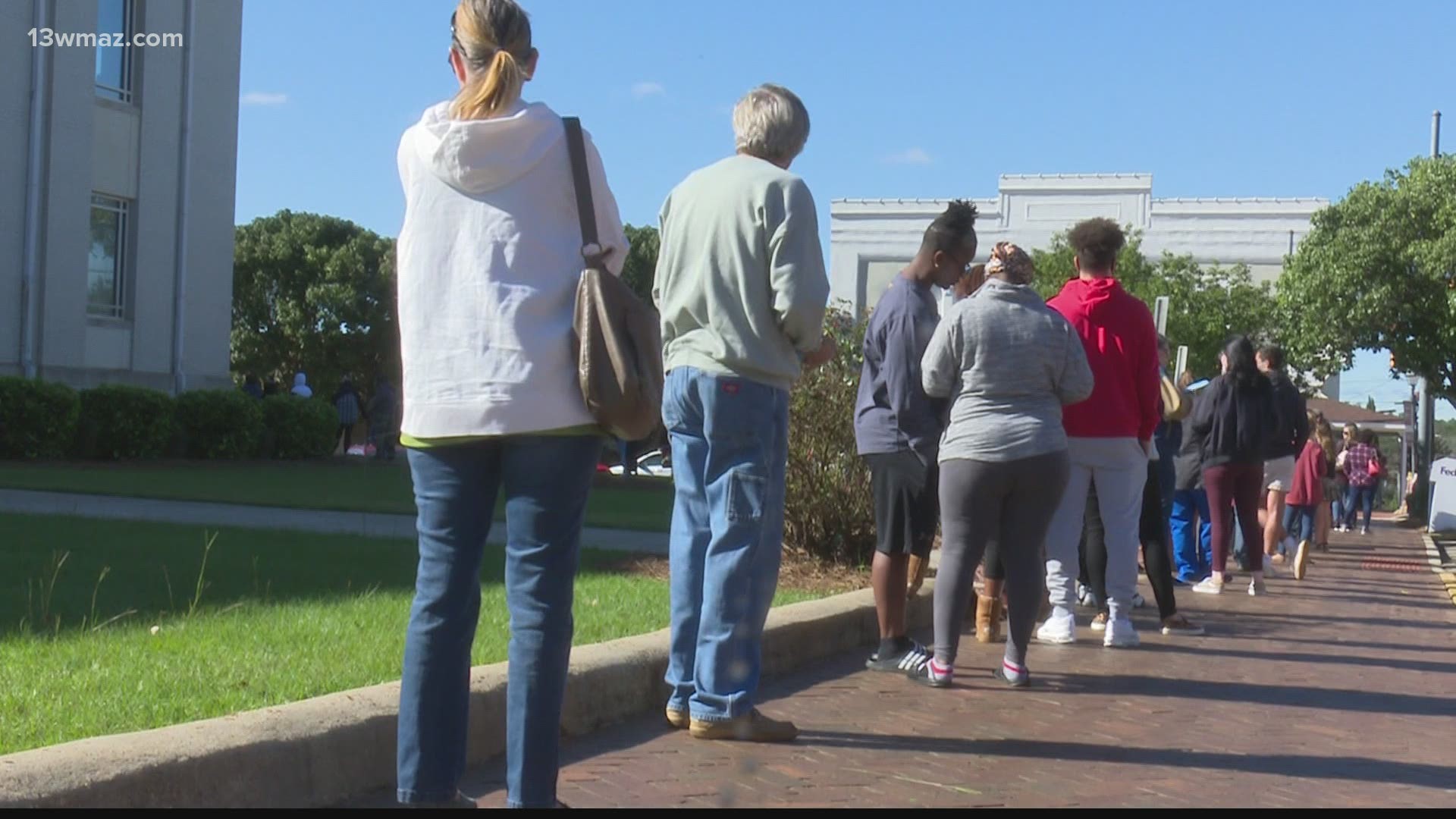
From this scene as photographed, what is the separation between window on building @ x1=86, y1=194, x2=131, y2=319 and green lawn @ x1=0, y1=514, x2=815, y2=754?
14.8m

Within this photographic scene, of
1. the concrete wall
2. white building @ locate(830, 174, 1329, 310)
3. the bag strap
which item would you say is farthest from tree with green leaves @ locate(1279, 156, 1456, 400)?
white building @ locate(830, 174, 1329, 310)

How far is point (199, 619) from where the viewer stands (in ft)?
21.7

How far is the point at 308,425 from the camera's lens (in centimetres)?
2611

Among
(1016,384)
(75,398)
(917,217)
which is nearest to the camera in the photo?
(1016,384)

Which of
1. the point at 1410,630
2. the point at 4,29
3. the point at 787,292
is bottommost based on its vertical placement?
the point at 1410,630

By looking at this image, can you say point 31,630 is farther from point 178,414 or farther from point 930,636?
point 178,414

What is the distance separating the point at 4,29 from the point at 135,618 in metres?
18.5

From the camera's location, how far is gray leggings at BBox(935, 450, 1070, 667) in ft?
21.2

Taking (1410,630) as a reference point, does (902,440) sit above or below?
above

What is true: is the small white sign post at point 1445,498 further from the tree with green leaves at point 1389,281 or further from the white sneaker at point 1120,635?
the white sneaker at point 1120,635

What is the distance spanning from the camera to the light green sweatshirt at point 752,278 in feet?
16.9

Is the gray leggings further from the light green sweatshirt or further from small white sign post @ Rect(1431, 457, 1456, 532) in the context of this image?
small white sign post @ Rect(1431, 457, 1456, 532)

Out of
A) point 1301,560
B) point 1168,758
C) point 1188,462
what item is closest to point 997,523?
point 1168,758
